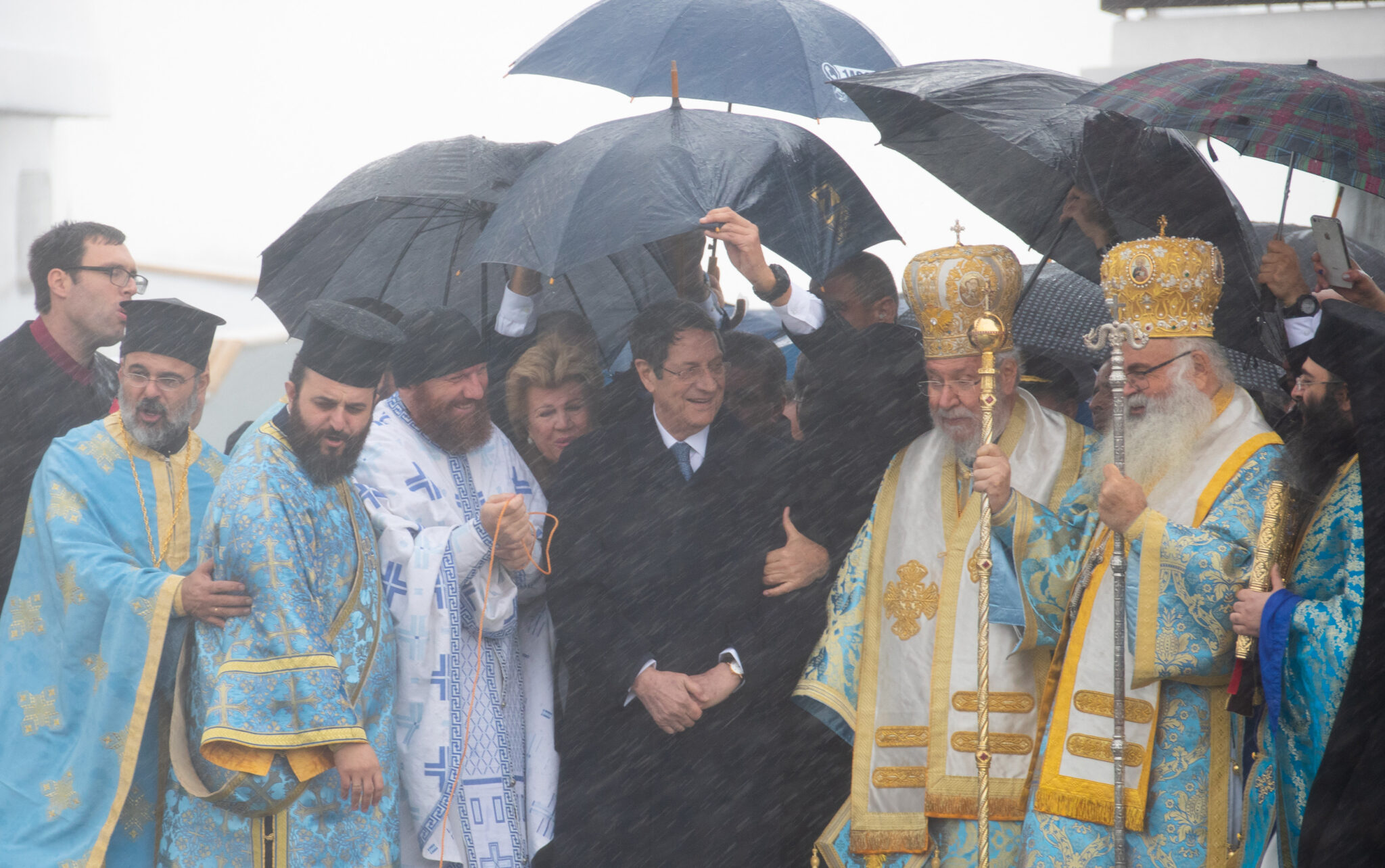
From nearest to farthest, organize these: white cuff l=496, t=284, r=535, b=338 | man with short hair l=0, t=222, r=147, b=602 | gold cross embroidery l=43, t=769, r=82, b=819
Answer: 1. gold cross embroidery l=43, t=769, r=82, b=819
2. man with short hair l=0, t=222, r=147, b=602
3. white cuff l=496, t=284, r=535, b=338

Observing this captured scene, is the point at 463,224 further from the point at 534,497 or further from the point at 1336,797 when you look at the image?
the point at 1336,797

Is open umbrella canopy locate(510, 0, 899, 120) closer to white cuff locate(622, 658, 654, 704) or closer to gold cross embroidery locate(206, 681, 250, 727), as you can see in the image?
white cuff locate(622, 658, 654, 704)

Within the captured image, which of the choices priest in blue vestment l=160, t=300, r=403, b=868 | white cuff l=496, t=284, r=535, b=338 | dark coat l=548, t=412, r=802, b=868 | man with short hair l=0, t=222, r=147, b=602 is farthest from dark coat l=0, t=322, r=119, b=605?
dark coat l=548, t=412, r=802, b=868

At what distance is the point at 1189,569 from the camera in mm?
3488

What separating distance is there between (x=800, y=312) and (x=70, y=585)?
2.65 m

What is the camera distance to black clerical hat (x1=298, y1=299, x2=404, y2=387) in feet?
13.4

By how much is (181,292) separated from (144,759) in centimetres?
1693

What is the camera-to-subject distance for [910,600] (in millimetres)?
4168

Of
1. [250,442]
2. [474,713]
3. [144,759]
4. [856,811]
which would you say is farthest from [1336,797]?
[144,759]

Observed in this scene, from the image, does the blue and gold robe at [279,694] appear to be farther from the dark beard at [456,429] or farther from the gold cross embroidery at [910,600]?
the gold cross embroidery at [910,600]

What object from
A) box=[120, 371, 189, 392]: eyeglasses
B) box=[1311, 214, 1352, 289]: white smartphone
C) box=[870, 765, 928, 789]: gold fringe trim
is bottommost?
box=[870, 765, 928, 789]: gold fringe trim

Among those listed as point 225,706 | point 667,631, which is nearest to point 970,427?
point 667,631

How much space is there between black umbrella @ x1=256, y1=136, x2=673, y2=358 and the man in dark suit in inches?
40.3

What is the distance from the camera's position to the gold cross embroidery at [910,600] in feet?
13.6
